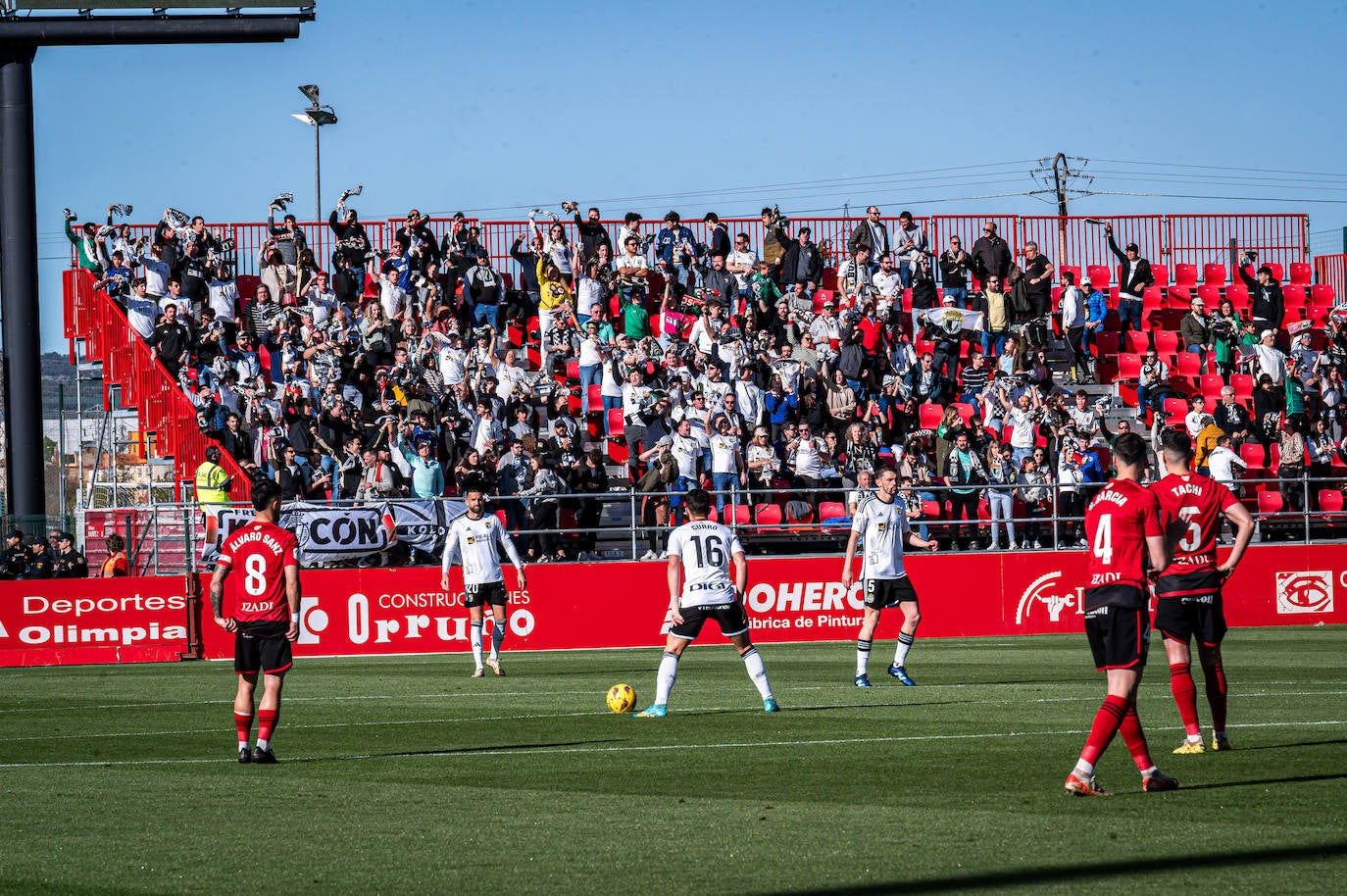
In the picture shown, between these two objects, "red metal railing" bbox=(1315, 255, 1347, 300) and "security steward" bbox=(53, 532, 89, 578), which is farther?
"red metal railing" bbox=(1315, 255, 1347, 300)

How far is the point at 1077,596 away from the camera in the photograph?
29.1 metres

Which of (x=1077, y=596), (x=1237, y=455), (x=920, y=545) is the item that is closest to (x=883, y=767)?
(x=920, y=545)

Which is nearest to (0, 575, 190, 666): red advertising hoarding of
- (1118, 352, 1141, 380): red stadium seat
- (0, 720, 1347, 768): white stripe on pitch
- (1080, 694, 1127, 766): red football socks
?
(0, 720, 1347, 768): white stripe on pitch

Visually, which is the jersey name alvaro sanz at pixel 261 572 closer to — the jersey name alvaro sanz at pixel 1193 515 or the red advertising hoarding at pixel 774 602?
the jersey name alvaro sanz at pixel 1193 515

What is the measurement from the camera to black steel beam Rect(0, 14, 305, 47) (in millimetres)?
26219

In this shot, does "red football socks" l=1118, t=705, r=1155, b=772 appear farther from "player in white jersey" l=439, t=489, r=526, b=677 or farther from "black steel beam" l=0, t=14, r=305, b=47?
"black steel beam" l=0, t=14, r=305, b=47

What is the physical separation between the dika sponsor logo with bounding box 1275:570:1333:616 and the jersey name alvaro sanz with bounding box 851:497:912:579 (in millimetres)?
12619

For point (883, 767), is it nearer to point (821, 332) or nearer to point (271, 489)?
point (271, 489)

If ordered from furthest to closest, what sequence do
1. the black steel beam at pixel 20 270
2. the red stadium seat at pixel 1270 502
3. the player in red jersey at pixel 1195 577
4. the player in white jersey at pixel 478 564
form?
the red stadium seat at pixel 1270 502, the black steel beam at pixel 20 270, the player in white jersey at pixel 478 564, the player in red jersey at pixel 1195 577

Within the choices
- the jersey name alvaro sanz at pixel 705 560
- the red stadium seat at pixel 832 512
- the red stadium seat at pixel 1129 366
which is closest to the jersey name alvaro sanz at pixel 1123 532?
the jersey name alvaro sanz at pixel 705 560

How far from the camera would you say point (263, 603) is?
483 inches

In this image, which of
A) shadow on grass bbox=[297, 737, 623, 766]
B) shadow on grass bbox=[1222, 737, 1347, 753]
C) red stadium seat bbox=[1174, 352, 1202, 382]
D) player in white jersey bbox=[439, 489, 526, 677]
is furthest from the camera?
red stadium seat bbox=[1174, 352, 1202, 382]

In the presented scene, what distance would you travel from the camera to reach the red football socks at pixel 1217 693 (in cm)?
1170

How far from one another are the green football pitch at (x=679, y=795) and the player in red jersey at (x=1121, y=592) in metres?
0.35
